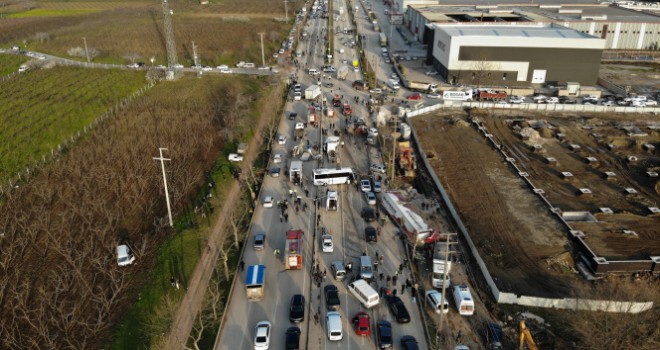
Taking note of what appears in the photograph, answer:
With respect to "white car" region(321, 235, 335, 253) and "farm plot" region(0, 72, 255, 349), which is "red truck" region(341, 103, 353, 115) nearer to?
"farm plot" region(0, 72, 255, 349)

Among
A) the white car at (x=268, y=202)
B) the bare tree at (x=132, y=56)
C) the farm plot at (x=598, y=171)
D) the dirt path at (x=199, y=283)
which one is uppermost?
the bare tree at (x=132, y=56)

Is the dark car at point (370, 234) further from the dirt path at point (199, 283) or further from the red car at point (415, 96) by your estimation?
the red car at point (415, 96)

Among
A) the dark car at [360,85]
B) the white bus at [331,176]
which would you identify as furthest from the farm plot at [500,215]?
the dark car at [360,85]

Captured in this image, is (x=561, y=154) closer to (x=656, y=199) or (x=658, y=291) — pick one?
(x=656, y=199)

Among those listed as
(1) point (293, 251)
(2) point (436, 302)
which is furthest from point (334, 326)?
(1) point (293, 251)

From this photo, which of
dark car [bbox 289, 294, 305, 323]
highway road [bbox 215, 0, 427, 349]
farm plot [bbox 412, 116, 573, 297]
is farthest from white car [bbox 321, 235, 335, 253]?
farm plot [bbox 412, 116, 573, 297]

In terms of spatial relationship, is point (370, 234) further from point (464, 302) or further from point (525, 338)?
point (525, 338)
